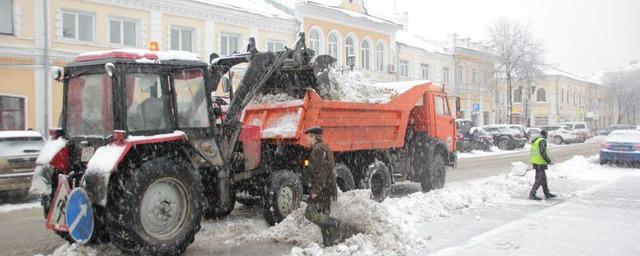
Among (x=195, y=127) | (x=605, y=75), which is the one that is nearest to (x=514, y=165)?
(x=195, y=127)

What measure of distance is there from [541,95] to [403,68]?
32742 millimetres

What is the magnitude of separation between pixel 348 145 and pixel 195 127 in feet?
12.1

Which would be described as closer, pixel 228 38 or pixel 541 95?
pixel 228 38

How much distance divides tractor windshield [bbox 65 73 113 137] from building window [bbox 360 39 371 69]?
26106 mm

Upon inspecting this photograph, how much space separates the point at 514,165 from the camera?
15.8m

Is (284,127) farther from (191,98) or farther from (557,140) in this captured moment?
(557,140)

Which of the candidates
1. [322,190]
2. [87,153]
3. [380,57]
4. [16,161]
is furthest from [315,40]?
[87,153]

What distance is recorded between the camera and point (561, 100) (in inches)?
2579

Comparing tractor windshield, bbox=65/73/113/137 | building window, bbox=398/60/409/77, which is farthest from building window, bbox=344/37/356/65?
tractor windshield, bbox=65/73/113/137

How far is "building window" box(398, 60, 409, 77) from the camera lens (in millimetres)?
37447

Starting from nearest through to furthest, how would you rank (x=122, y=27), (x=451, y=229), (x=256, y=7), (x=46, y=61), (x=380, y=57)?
1. (x=451, y=229)
2. (x=46, y=61)
3. (x=122, y=27)
4. (x=256, y=7)
5. (x=380, y=57)

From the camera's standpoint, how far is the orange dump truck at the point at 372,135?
31.4ft

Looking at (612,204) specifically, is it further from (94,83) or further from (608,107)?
(608,107)

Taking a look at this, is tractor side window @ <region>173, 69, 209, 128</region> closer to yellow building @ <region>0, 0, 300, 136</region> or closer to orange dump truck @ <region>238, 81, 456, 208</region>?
orange dump truck @ <region>238, 81, 456, 208</region>
